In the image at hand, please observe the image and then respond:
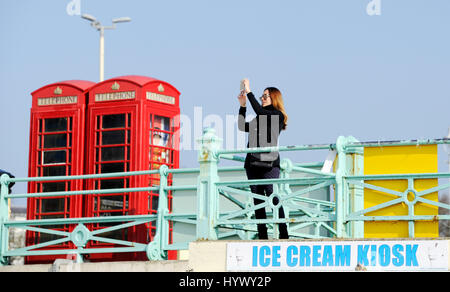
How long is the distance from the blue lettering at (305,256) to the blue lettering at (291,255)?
0.06 m

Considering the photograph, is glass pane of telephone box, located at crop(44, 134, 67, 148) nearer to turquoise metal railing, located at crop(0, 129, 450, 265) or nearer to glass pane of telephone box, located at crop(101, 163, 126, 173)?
glass pane of telephone box, located at crop(101, 163, 126, 173)

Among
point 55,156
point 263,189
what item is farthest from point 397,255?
point 55,156

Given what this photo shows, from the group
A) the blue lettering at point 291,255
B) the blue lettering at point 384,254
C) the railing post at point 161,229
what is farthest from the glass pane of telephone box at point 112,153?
the blue lettering at point 384,254

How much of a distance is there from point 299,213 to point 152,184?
322cm

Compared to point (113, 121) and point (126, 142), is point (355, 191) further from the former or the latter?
point (113, 121)

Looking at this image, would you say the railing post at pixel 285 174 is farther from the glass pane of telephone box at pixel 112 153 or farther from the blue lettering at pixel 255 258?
the glass pane of telephone box at pixel 112 153

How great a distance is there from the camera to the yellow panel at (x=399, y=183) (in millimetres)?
8648

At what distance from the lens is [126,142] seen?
1362cm

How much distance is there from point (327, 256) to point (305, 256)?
9.1 inches

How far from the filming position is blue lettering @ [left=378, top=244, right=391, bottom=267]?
795cm

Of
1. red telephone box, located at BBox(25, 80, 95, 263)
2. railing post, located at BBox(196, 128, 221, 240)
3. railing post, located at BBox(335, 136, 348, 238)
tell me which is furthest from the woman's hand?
red telephone box, located at BBox(25, 80, 95, 263)

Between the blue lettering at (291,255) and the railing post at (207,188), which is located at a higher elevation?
the railing post at (207,188)

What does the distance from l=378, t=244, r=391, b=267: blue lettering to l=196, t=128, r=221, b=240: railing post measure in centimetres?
203
